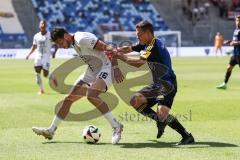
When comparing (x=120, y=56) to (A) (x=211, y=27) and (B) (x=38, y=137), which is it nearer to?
(B) (x=38, y=137)

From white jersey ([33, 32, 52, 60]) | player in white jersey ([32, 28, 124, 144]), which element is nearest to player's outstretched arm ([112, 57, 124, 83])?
player in white jersey ([32, 28, 124, 144])

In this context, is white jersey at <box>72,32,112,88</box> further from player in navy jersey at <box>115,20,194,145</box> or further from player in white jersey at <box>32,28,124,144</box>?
player in navy jersey at <box>115,20,194,145</box>

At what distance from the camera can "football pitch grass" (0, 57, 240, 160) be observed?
9.25 metres

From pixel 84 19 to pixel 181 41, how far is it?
1086 cm

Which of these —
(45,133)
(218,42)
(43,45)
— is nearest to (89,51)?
(45,133)

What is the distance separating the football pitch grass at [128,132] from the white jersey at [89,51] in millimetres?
1408

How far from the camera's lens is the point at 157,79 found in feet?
35.1

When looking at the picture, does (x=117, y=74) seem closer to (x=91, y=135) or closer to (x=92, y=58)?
(x=92, y=58)

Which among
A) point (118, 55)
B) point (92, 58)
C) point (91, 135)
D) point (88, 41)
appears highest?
point (88, 41)

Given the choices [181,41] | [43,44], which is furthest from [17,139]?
[181,41]

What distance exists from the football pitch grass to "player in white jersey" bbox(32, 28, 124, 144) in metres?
0.31

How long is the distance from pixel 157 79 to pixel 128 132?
5.38 feet

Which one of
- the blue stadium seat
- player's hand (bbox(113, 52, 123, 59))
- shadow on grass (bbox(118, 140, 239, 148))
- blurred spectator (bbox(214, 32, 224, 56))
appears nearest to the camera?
shadow on grass (bbox(118, 140, 239, 148))
